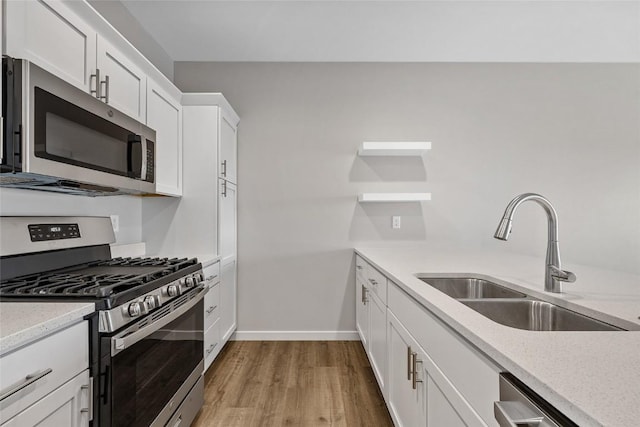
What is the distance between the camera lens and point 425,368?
1228mm

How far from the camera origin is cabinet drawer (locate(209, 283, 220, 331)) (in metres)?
2.46

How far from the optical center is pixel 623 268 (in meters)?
3.52

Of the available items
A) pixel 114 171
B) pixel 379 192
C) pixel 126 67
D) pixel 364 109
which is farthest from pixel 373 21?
pixel 114 171

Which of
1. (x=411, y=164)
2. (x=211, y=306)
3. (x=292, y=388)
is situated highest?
(x=411, y=164)

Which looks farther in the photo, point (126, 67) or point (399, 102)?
point (399, 102)

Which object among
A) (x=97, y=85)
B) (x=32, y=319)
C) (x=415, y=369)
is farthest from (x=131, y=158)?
(x=415, y=369)

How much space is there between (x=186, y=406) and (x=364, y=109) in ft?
9.02

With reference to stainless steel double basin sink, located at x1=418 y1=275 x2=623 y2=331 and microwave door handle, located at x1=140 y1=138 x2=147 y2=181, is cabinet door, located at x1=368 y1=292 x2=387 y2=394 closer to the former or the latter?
stainless steel double basin sink, located at x1=418 y1=275 x2=623 y2=331

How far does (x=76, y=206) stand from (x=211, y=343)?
123cm

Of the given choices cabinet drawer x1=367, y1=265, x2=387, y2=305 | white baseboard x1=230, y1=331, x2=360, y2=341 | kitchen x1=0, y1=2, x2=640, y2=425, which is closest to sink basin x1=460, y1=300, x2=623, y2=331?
cabinet drawer x1=367, y1=265, x2=387, y2=305

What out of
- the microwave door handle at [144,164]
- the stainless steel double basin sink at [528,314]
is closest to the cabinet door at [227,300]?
the microwave door handle at [144,164]

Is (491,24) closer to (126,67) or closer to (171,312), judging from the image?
(126,67)

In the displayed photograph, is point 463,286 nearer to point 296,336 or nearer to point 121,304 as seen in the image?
point 121,304

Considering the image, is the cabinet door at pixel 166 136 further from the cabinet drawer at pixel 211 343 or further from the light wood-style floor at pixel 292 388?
the light wood-style floor at pixel 292 388
